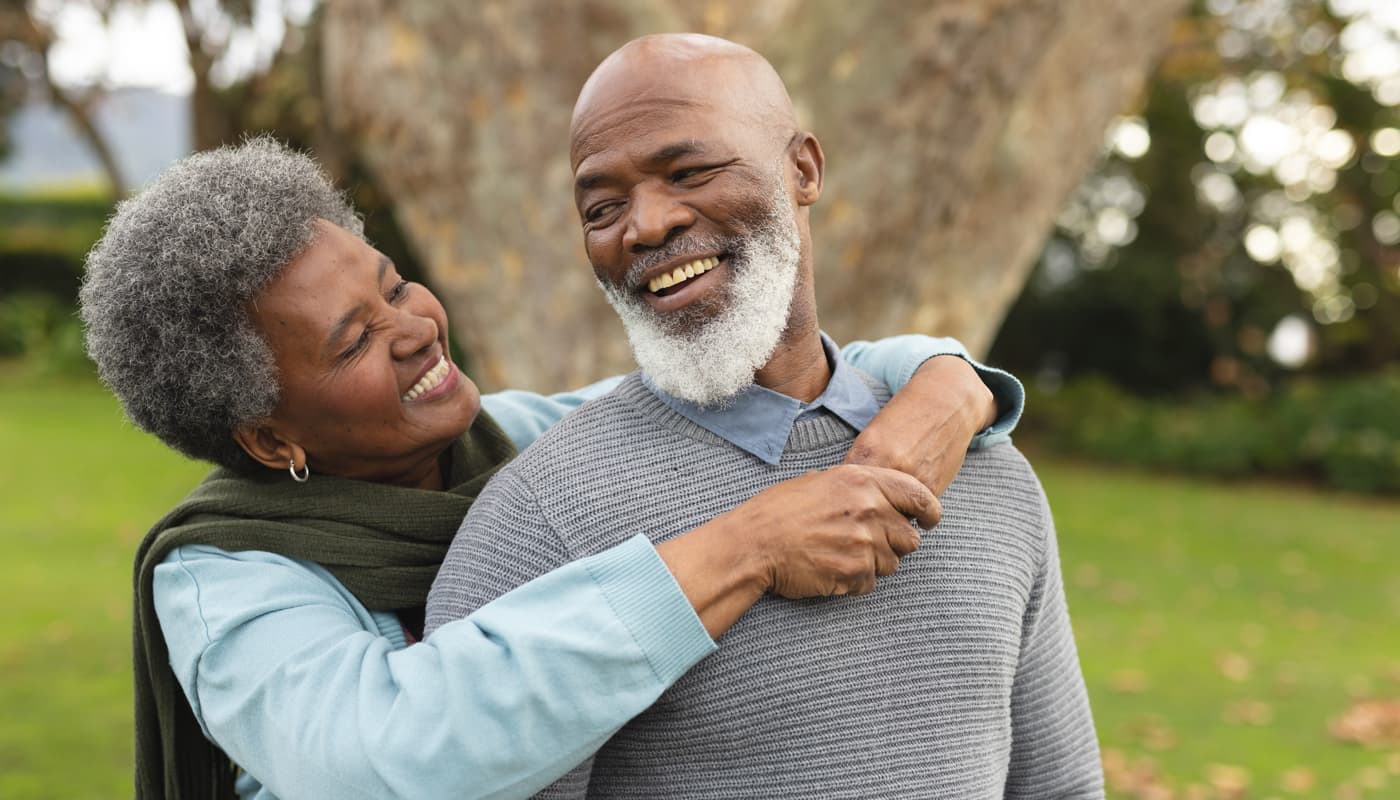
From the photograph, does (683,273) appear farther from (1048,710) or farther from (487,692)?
(1048,710)

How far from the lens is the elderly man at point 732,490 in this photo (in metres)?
1.94

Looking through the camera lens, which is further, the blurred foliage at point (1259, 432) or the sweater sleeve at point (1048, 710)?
the blurred foliage at point (1259, 432)

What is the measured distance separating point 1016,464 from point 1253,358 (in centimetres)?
1797

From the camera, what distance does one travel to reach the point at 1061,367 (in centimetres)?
2081

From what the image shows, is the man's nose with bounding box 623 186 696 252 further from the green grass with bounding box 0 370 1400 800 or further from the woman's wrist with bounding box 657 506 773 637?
the green grass with bounding box 0 370 1400 800

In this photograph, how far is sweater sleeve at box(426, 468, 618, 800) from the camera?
1.93 metres

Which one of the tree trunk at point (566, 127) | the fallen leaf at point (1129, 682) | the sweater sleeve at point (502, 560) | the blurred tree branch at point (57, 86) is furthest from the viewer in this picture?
the blurred tree branch at point (57, 86)

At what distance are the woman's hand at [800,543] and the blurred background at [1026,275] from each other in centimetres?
129

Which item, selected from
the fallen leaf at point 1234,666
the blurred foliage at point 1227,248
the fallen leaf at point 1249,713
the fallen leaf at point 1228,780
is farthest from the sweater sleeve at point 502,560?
the blurred foliage at point 1227,248

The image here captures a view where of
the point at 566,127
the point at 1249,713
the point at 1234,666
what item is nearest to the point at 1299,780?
the point at 1249,713

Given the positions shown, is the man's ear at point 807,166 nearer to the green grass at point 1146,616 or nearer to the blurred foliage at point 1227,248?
the green grass at point 1146,616

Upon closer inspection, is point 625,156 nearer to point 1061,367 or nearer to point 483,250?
point 483,250

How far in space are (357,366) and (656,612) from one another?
806 mm

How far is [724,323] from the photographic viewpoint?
2061 millimetres
